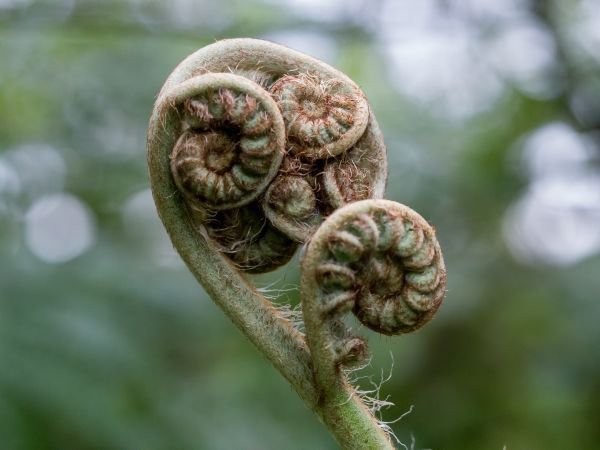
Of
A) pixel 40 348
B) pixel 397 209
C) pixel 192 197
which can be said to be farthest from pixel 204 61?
pixel 40 348

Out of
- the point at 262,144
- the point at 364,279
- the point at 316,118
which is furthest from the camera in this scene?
the point at 316,118

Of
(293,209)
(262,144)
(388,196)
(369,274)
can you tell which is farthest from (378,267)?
(388,196)

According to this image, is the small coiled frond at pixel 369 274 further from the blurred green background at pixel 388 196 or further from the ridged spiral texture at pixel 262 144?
the blurred green background at pixel 388 196

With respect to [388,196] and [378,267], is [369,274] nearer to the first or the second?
[378,267]

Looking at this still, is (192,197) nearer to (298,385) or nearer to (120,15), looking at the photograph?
(298,385)

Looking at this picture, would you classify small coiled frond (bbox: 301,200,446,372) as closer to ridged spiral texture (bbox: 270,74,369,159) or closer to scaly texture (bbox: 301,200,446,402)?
scaly texture (bbox: 301,200,446,402)

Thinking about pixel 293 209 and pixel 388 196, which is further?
pixel 388 196

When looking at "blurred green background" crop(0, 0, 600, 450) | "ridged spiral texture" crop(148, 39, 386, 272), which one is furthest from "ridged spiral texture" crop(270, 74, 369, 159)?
"blurred green background" crop(0, 0, 600, 450)

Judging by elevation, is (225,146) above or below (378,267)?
above
